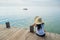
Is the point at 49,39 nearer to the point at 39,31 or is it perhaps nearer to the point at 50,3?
the point at 39,31

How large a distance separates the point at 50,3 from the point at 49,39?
3416 cm

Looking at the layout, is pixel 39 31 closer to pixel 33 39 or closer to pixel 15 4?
pixel 33 39

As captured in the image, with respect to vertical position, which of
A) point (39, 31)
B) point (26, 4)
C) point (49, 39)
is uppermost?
point (26, 4)

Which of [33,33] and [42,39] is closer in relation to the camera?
[42,39]

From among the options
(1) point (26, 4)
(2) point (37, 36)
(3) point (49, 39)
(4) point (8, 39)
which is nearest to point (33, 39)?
(2) point (37, 36)

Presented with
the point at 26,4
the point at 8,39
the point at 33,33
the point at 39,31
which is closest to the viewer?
the point at 8,39

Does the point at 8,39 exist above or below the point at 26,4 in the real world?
below

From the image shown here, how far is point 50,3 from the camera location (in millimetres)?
36875

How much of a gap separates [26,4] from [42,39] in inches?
1279

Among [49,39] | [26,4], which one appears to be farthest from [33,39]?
[26,4]

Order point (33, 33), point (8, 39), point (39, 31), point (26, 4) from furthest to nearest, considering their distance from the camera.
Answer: point (26, 4)
point (33, 33)
point (39, 31)
point (8, 39)

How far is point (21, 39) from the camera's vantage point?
3.94 m

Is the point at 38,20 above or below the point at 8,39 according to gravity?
above

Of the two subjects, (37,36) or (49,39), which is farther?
(37,36)
